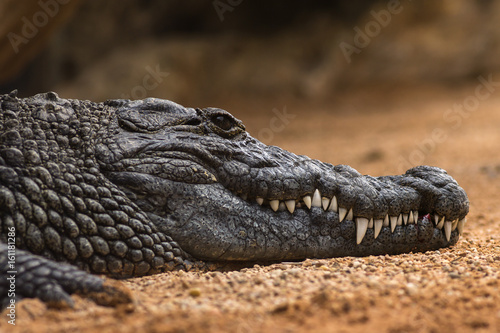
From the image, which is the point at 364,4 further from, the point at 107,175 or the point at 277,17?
the point at 107,175

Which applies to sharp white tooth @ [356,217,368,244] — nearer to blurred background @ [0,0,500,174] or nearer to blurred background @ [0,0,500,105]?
blurred background @ [0,0,500,174]

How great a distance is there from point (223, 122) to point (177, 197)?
0.65 m

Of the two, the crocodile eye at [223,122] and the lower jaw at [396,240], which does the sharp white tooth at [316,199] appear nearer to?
the lower jaw at [396,240]

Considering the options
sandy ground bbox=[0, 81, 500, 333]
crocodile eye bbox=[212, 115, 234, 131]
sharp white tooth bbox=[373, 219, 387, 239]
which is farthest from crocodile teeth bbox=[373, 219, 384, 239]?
crocodile eye bbox=[212, 115, 234, 131]

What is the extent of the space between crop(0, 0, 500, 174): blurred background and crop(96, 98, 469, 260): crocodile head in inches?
354

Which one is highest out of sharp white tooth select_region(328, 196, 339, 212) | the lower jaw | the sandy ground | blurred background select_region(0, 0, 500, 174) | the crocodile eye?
blurred background select_region(0, 0, 500, 174)

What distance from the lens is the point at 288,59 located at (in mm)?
14273

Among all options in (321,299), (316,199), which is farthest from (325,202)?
(321,299)

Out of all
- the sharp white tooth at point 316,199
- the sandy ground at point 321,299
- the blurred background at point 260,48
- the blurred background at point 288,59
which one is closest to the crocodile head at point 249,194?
the sharp white tooth at point 316,199

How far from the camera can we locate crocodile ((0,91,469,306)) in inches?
98.7

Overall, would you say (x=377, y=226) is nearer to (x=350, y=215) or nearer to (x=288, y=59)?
(x=350, y=215)

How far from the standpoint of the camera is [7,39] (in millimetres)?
7242

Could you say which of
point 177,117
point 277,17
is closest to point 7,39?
point 177,117

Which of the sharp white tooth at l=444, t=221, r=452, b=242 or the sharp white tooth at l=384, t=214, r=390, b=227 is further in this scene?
the sharp white tooth at l=444, t=221, r=452, b=242
